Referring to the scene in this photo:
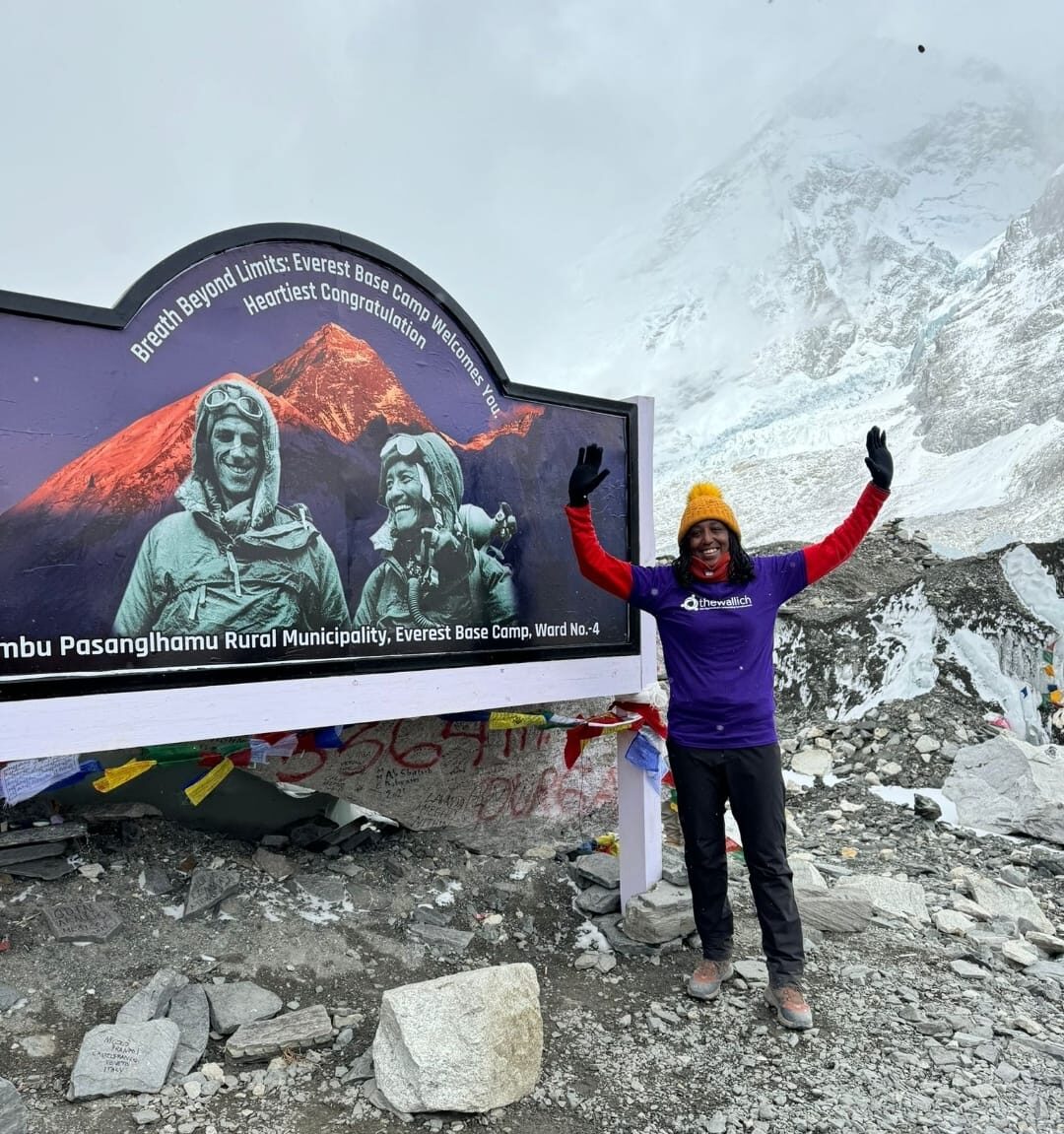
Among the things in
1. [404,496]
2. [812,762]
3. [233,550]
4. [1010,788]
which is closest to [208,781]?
[233,550]

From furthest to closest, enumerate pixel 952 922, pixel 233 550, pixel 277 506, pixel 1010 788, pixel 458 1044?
pixel 1010 788, pixel 952 922, pixel 277 506, pixel 233 550, pixel 458 1044

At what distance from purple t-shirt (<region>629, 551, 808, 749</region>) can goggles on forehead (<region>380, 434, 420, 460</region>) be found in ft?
3.67

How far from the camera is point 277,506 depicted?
3.04 m

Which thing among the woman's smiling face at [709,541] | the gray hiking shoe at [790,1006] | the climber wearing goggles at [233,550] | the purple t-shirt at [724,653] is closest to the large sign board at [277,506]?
the climber wearing goggles at [233,550]

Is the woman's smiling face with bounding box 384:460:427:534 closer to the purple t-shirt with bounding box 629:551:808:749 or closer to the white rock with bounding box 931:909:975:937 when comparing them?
the purple t-shirt with bounding box 629:551:808:749

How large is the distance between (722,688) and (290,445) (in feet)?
6.05

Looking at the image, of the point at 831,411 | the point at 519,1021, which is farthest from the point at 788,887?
the point at 831,411

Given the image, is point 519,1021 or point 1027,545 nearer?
point 519,1021

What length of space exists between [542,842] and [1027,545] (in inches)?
277

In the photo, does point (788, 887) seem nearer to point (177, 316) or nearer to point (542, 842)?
point (542, 842)

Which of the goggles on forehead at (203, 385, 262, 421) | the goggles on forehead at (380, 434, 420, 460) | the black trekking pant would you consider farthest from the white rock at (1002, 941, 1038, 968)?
the goggles on forehead at (203, 385, 262, 421)

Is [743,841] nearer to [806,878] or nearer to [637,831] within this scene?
[637,831]

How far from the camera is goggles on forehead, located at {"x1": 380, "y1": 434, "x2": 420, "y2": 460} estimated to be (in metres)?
3.35

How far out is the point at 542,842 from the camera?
4879 millimetres
